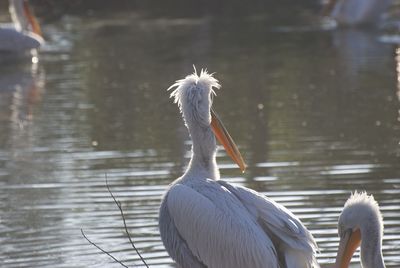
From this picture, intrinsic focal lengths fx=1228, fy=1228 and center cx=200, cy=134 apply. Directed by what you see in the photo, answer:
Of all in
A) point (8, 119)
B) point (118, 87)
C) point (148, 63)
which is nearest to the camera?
point (8, 119)

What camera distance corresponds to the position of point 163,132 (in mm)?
11008

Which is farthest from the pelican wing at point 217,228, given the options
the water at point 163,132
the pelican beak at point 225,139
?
the water at point 163,132

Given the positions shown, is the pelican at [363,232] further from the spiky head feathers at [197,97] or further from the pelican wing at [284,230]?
the spiky head feathers at [197,97]

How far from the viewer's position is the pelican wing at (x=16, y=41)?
17.2m

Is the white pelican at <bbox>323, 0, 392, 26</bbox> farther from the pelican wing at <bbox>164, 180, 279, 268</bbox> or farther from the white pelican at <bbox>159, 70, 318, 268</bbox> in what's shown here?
the pelican wing at <bbox>164, 180, 279, 268</bbox>

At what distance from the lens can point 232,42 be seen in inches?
742

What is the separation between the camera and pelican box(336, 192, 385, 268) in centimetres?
554

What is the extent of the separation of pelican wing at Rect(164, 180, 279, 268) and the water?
3.24 ft

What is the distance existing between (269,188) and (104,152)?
2.19 metres

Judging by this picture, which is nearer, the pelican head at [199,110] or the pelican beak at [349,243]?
the pelican beak at [349,243]

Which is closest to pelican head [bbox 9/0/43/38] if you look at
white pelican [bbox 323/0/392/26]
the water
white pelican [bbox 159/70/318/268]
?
the water

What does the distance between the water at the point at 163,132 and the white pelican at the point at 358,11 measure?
71 centimetres

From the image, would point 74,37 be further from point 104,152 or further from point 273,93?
point 104,152

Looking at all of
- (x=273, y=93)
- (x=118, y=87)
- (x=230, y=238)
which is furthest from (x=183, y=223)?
(x=118, y=87)
